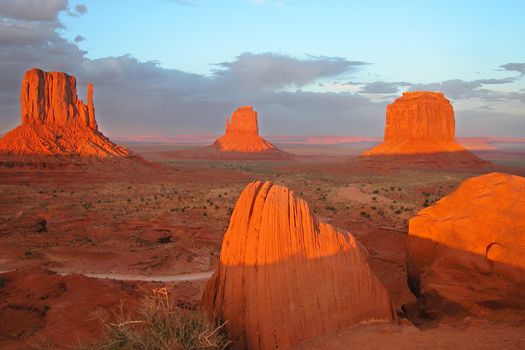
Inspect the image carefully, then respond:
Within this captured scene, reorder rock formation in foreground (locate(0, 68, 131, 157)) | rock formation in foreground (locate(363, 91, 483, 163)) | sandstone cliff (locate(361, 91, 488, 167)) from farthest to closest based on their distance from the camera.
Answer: rock formation in foreground (locate(363, 91, 483, 163)), sandstone cliff (locate(361, 91, 488, 167)), rock formation in foreground (locate(0, 68, 131, 157))

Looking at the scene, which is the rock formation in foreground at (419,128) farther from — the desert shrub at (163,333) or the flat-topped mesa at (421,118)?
the desert shrub at (163,333)

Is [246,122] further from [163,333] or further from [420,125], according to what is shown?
[163,333]

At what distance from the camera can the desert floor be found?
275 inches

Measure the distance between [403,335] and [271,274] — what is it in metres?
2.13

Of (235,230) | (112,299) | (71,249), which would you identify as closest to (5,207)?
(71,249)

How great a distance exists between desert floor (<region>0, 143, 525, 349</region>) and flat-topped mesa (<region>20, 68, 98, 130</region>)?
1451 cm

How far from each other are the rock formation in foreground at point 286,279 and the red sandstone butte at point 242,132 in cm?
12148

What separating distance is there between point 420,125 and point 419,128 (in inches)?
25.3

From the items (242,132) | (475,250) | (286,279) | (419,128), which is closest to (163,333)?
(286,279)

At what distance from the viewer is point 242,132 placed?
447 ft

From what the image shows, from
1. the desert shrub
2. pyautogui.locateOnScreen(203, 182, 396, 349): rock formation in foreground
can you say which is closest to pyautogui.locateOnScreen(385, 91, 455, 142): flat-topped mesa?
pyautogui.locateOnScreen(203, 182, 396, 349): rock formation in foreground

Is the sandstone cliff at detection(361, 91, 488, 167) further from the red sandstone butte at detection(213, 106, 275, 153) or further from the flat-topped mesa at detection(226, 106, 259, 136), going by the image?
the flat-topped mesa at detection(226, 106, 259, 136)

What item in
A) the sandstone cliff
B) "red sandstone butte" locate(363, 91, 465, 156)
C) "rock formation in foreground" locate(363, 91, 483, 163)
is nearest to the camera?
the sandstone cliff

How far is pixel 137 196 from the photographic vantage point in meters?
36.5
